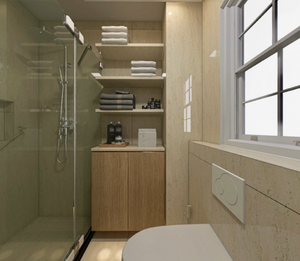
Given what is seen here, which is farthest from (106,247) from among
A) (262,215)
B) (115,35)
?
(115,35)

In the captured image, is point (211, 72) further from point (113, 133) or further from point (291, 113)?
point (113, 133)

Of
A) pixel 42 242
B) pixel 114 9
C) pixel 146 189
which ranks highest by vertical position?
pixel 114 9

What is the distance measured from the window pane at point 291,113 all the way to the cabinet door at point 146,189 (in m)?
1.14

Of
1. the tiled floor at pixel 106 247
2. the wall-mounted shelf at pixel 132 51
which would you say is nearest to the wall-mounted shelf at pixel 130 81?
the wall-mounted shelf at pixel 132 51

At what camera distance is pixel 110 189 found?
6.14ft

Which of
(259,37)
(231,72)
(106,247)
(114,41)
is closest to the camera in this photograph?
(259,37)

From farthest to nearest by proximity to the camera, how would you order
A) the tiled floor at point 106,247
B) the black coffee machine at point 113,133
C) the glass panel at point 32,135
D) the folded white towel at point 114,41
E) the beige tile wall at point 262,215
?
the black coffee machine at point 113,133 → the folded white towel at point 114,41 → the tiled floor at point 106,247 → the glass panel at point 32,135 → the beige tile wall at point 262,215

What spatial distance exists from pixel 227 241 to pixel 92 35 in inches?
95.3

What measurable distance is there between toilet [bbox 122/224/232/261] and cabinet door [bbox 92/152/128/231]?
2.75 feet

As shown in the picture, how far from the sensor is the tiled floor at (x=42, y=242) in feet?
3.17

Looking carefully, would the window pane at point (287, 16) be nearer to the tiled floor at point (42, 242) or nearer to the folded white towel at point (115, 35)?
the folded white towel at point (115, 35)

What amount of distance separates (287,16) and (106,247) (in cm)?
209

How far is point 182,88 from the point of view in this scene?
6.10ft

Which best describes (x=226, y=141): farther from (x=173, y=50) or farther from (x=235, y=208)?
(x=173, y=50)
